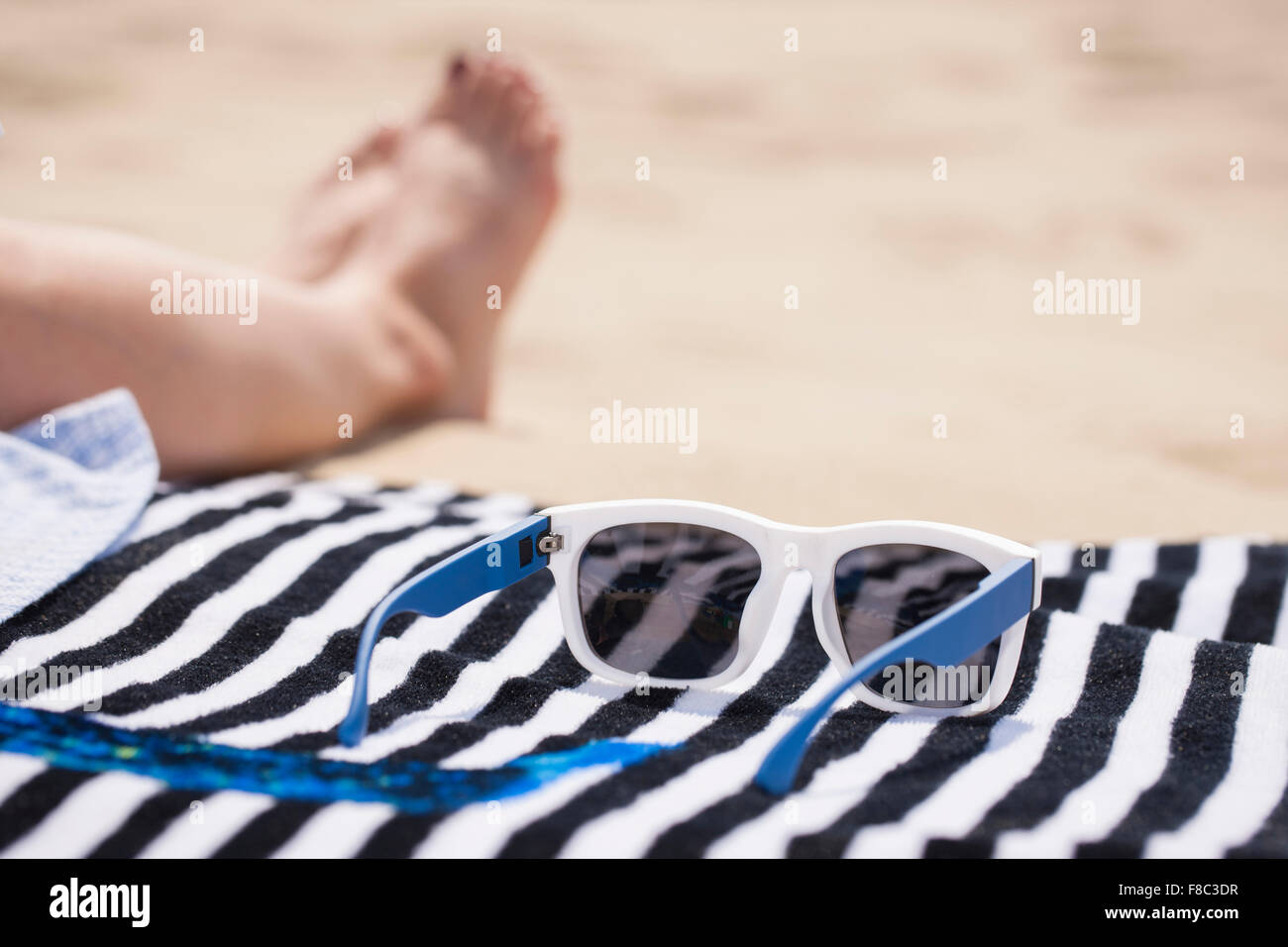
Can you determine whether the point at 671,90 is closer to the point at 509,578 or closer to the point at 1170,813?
the point at 509,578

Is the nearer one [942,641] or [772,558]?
[942,641]

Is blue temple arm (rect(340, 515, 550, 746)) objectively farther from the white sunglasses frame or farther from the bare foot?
the bare foot

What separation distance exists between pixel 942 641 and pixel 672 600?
280 millimetres

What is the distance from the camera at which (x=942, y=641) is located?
2.91 feet

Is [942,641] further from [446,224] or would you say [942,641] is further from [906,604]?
[446,224]

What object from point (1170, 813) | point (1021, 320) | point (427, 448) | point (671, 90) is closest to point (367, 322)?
point (427, 448)

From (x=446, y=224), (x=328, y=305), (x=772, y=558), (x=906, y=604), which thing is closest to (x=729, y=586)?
(x=772, y=558)

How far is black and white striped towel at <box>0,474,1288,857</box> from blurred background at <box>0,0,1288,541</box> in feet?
1.76

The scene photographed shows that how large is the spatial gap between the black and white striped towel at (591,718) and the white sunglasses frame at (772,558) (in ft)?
0.07

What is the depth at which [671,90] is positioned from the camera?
15.8 feet

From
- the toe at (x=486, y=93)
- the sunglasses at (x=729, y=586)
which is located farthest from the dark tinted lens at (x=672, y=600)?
the toe at (x=486, y=93)

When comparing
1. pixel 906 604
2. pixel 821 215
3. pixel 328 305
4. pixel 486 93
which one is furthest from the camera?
pixel 821 215

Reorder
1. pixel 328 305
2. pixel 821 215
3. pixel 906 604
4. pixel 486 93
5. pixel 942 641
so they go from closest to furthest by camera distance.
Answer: pixel 942 641, pixel 906 604, pixel 328 305, pixel 486 93, pixel 821 215

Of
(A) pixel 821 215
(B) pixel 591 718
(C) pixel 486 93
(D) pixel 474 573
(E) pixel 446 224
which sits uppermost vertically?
Result: (C) pixel 486 93
